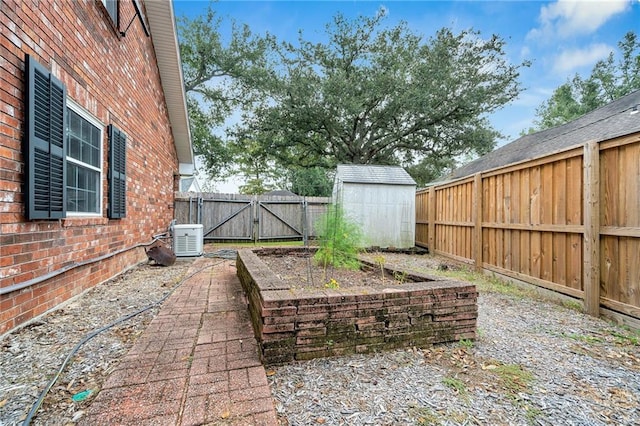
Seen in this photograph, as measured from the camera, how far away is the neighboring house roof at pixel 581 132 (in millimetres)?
7254

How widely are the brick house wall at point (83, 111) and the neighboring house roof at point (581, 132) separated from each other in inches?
266

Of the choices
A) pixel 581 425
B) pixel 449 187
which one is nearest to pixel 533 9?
pixel 449 187

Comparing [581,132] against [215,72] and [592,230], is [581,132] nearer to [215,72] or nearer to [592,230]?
[592,230]

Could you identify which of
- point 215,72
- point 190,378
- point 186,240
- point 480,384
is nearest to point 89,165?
point 186,240

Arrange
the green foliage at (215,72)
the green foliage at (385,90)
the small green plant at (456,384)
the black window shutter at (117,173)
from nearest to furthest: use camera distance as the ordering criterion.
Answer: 1. the small green plant at (456,384)
2. the black window shutter at (117,173)
3. the green foliage at (385,90)
4. the green foliage at (215,72)

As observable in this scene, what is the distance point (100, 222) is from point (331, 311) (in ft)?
11.4

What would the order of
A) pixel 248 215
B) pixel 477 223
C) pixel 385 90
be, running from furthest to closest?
1. pixel 385 90
2. pixel 248 215
3. pixel 477 223

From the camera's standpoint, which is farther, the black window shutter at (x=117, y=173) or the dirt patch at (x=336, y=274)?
the black window shutter at (x=117, y=173)

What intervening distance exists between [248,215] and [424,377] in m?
8.75

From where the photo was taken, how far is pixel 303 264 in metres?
4.29

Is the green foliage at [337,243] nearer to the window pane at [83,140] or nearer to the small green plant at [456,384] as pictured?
the small green plant at [456,384]

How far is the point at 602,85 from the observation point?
1877 centimetres

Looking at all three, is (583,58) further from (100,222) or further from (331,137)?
(100,222)

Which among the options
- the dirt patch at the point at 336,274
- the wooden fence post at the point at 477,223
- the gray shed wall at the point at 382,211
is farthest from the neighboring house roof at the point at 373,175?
the dirt patch at the point at 336,274
